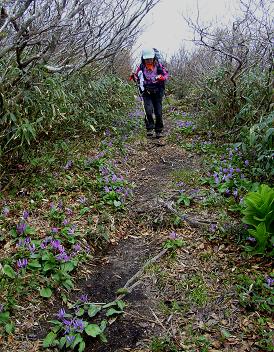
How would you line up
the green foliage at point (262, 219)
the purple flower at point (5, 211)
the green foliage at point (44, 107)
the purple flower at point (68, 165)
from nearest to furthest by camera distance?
the green foliage at point (262, 219) → the purple flower at point (5, 211) → the green foliage at point (44, 107) → the purple flower at point (68, 165)

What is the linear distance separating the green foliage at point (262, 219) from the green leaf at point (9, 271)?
1934 mm

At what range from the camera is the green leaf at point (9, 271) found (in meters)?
2.55

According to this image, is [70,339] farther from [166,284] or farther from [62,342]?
[166,284]

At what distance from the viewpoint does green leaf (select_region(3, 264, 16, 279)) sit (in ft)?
8.36

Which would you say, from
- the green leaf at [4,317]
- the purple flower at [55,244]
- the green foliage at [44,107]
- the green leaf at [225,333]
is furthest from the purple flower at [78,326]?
the green foliage at [44,107]

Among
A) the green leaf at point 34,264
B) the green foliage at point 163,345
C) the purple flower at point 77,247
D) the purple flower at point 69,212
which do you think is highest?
the purple flower at point 69,212

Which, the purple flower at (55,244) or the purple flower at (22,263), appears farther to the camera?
the purple flower at (55,244)

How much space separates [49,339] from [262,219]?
1.90m

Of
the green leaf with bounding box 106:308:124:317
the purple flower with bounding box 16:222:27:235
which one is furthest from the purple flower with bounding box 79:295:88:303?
the purple flower with bounding box 16:222:27:235

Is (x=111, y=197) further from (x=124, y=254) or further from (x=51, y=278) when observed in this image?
(x=51, y=278)

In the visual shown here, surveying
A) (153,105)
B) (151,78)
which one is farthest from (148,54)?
(153,105)

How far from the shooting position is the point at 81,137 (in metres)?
5.99

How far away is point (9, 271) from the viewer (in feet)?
8.45

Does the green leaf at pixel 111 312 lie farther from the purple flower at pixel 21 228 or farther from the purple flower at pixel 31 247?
the purple flower at pixel 21 228
